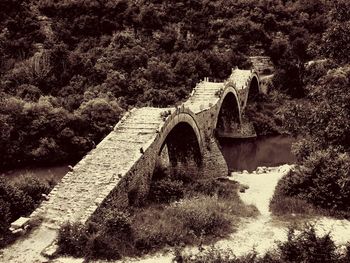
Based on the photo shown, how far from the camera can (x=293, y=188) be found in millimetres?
21359

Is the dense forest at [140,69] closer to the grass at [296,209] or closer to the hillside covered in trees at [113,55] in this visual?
the hillside covered in trees at [113,55]

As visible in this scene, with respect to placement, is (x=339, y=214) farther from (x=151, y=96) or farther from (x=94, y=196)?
(x=151, y=96)

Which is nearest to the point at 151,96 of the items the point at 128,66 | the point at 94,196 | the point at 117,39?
the point at 128,66

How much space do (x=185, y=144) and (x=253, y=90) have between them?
24.4 m

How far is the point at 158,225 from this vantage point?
→ 1645cm

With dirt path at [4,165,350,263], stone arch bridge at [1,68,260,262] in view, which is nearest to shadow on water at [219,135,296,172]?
stone arch bridge at [1,68,260,262]

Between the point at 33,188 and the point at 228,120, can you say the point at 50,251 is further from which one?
the point at 228,120

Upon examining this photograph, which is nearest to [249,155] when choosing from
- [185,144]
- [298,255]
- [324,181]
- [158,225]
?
[185,144]

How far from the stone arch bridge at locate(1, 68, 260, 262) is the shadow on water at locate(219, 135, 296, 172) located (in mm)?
5397

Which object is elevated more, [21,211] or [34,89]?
[34,89]

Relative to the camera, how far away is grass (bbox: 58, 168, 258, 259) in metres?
14.3

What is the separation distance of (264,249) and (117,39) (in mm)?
36617

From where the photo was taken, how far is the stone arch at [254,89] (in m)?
48.8

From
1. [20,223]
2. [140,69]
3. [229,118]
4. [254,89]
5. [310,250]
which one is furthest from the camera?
[254,89]
